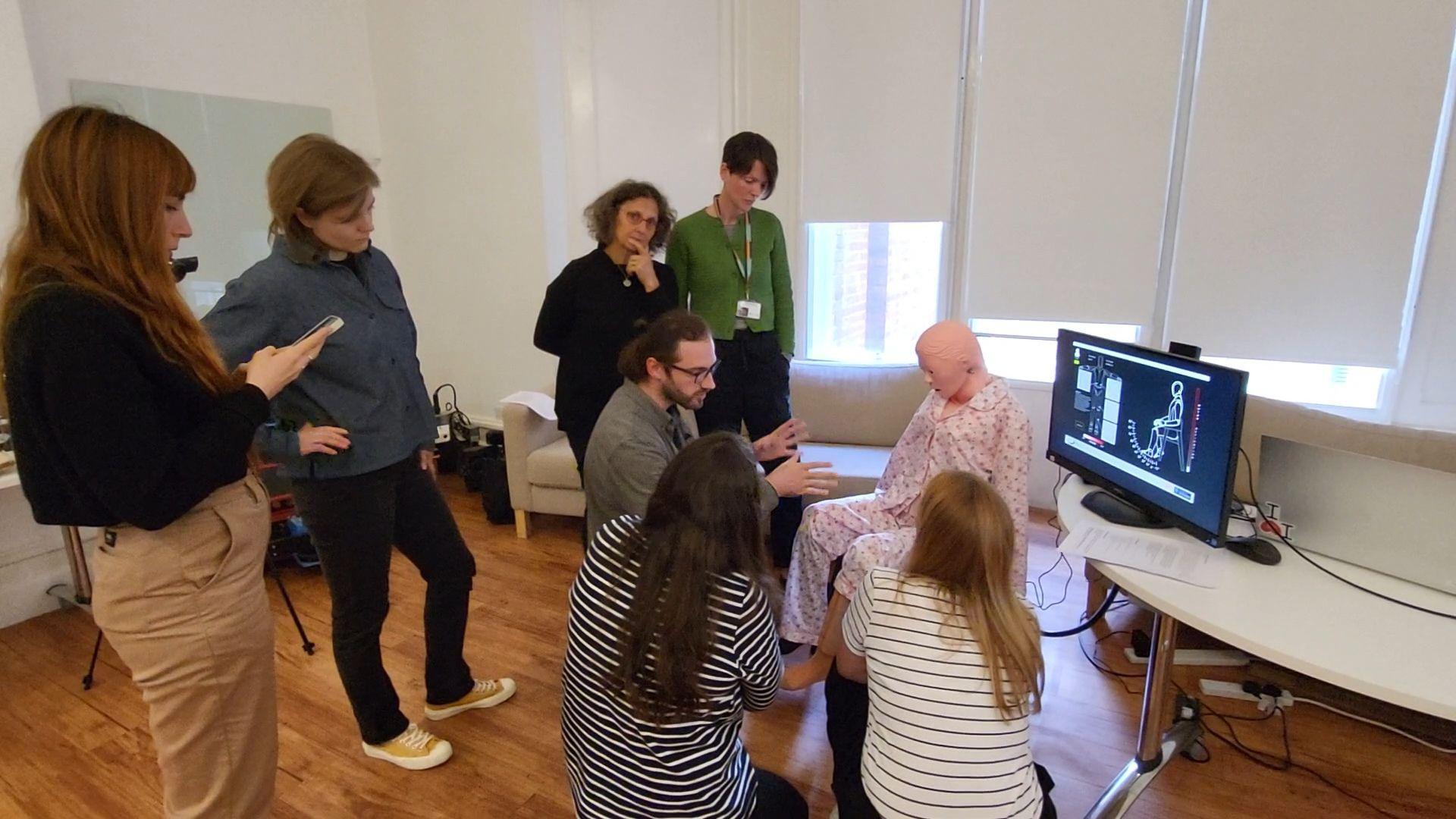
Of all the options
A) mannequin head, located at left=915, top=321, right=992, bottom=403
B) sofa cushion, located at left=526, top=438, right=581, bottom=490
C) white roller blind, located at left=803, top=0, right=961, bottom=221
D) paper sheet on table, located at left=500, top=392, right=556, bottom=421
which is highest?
white roller blind, located at left=803, top=0, right=961, bottom=221

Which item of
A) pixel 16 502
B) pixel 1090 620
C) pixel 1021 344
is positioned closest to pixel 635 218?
pixel 1090 620

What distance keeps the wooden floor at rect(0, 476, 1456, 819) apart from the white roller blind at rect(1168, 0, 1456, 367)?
5.01 feet

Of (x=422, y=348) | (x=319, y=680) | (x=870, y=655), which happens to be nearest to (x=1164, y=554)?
(x=870, y=655)

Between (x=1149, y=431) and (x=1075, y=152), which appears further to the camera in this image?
(x=1075, y=152)

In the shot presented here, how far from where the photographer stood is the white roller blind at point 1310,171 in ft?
9.43

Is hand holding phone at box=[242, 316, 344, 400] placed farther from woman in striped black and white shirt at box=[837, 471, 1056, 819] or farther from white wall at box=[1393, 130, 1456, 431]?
white wall at box=[1393, 130, 1456, 431]

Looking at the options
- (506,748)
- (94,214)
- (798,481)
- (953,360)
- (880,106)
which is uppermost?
(880,106)

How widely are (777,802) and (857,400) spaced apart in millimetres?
2283

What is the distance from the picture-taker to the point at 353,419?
5.59ft

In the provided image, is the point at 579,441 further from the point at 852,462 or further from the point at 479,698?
the point at 852,462

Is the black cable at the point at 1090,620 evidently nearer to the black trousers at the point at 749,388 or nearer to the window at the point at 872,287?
the black trousers at the point at 749,388

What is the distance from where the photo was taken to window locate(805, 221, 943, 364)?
3.94 meters

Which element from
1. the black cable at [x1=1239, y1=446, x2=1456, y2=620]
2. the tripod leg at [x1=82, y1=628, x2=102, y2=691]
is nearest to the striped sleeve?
the black cable at [x1=1239, y1=446, x2=1456, y2=620]

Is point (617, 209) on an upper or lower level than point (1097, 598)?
upper
